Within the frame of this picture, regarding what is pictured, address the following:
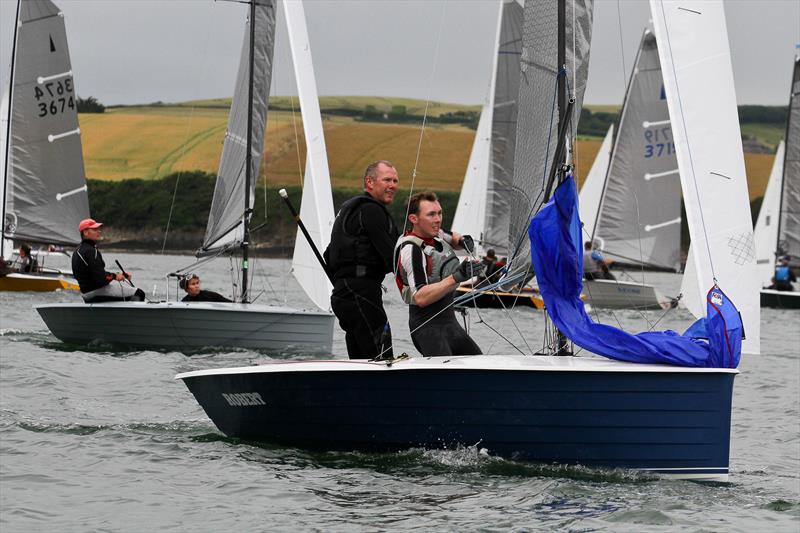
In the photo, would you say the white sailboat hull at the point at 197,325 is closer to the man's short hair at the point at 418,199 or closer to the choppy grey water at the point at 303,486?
the choppy grey water at the point at 303,486

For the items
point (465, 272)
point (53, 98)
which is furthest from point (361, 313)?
point (53, 98)

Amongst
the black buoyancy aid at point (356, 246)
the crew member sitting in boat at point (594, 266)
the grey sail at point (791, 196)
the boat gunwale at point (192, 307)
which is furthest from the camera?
the grey sail at point (791, 196)

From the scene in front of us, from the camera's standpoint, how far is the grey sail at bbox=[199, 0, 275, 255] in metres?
16.7

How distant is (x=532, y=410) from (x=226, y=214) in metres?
10.2

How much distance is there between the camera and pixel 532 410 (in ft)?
23.5

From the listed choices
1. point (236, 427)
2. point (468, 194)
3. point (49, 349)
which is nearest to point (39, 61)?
point (468, 194)

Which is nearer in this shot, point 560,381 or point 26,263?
point 560,381

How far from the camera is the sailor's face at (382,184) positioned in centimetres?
786

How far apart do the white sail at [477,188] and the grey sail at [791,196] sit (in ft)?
27.1

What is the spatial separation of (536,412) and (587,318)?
738mm

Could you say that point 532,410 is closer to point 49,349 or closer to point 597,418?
point 597,418

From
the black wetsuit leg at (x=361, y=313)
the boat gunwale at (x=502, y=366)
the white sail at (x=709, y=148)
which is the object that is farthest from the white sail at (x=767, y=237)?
the boat gunwale at (x=502, y=366)

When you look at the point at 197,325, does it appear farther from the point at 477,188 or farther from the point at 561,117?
the point at 477,188

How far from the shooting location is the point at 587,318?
24.9ft
